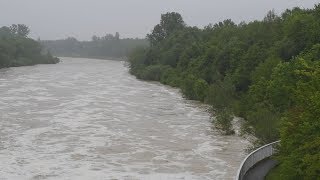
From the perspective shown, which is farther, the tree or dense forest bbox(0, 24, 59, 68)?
dense forest bbox(0, 24, 59, 68)

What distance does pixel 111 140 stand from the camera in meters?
30.5

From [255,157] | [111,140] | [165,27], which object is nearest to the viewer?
[255,157]

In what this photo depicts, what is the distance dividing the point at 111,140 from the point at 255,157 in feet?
36.5

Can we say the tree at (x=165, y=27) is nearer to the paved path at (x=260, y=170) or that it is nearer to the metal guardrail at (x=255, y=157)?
the metal guardrail at (x=255, y=157)

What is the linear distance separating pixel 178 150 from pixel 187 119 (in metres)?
11.5

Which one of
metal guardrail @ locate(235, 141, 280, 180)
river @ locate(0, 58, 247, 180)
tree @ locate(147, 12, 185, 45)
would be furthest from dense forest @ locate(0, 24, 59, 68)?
metal guardrail @ locate(235, 141, 280, 180)

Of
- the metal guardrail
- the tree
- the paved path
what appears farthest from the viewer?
the tree

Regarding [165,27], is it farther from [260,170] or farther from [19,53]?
[260,170]

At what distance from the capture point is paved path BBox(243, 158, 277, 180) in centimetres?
2034

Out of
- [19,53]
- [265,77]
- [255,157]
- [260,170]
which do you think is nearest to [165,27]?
[19,53]

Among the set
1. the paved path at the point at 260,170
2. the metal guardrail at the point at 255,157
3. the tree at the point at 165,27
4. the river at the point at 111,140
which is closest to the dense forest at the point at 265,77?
the metal guardrail at the point at 255,157

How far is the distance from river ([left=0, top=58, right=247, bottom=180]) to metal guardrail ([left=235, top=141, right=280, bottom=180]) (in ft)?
5.51

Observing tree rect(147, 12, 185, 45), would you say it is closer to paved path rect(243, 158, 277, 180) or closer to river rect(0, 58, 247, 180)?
river rect(0, 58, 247, 180)

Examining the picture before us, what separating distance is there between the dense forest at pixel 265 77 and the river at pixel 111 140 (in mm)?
2560
